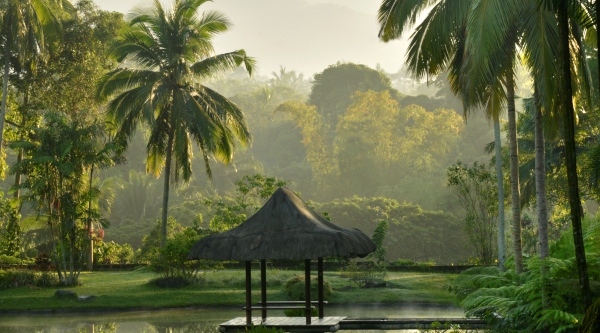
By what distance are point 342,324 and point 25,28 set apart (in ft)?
58.9

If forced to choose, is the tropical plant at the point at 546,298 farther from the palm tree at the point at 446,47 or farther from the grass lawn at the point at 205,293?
the grass lawn at the point at 205,293

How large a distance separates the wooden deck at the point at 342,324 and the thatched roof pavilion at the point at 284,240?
262 millimetres

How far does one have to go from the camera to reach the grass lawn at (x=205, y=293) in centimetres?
2219

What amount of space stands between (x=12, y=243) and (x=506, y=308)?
2109cm

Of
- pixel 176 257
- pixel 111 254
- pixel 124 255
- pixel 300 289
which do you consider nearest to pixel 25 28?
pixel 176 257

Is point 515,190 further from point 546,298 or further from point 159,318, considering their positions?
point 159,318

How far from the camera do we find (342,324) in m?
15.4

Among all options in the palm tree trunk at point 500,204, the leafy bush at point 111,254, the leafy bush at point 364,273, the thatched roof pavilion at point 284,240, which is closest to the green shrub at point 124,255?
the leafy bush at point 111,254

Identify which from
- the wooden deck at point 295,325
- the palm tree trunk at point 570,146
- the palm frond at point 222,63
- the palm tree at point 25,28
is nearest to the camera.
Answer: the palm tree trunk at point 570,146

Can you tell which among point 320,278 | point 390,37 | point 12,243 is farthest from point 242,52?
point 320,278

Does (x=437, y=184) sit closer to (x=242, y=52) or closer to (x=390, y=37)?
(x=242, y=52)

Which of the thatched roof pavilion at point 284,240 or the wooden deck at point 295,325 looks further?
the wooden deck at point 295,325

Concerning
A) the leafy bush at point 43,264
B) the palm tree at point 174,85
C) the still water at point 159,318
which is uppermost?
the palm tree at point 174,85

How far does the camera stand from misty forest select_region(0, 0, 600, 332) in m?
12.6
